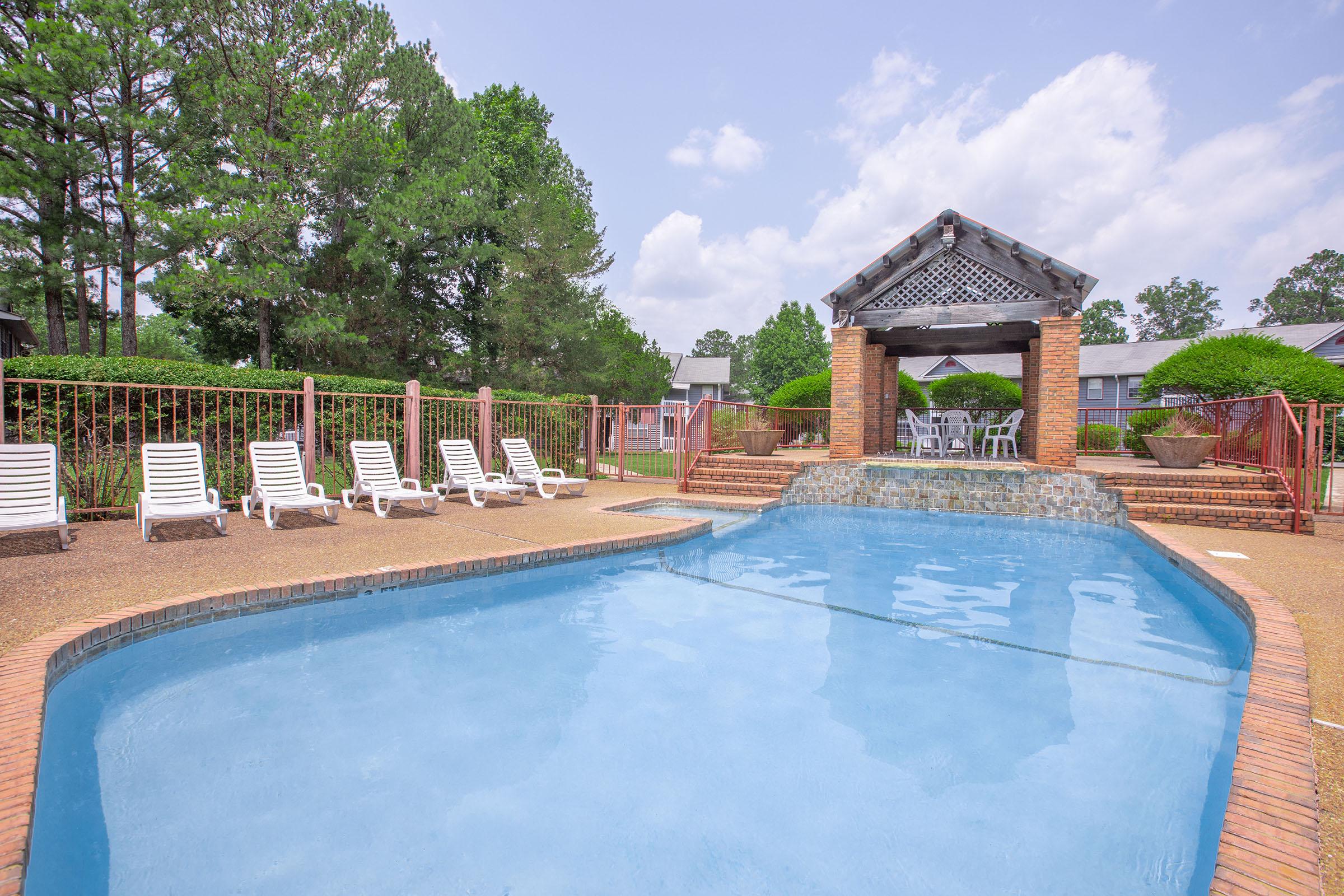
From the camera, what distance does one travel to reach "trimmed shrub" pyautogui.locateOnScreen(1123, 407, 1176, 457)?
45.0 ft

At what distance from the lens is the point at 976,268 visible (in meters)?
11.3

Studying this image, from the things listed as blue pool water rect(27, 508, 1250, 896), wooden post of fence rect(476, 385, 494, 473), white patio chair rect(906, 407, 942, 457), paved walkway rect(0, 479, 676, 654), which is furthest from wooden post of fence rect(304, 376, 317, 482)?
white patio chair rect(906, 407, 942, 457)

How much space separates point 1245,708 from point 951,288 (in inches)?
394

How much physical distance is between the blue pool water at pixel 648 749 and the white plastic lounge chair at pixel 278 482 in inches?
125

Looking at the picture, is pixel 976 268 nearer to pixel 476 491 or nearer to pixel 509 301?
pixel 476 491

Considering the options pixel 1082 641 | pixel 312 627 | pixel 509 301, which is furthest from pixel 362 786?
pixel 509 301

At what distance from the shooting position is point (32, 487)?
5930 mm

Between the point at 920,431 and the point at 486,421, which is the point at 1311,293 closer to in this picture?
the point at 920,431

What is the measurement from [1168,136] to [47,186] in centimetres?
2410

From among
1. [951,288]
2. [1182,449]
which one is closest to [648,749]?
[1182,449]

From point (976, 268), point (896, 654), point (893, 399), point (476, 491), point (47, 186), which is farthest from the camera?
point (893, 399)

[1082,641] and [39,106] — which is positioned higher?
[39,106]

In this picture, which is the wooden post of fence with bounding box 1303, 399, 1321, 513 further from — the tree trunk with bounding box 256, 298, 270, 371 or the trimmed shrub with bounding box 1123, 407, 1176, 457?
the tree trunk with bounding box 256, 298, 270, 371

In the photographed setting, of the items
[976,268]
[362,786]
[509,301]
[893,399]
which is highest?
[509,301]
